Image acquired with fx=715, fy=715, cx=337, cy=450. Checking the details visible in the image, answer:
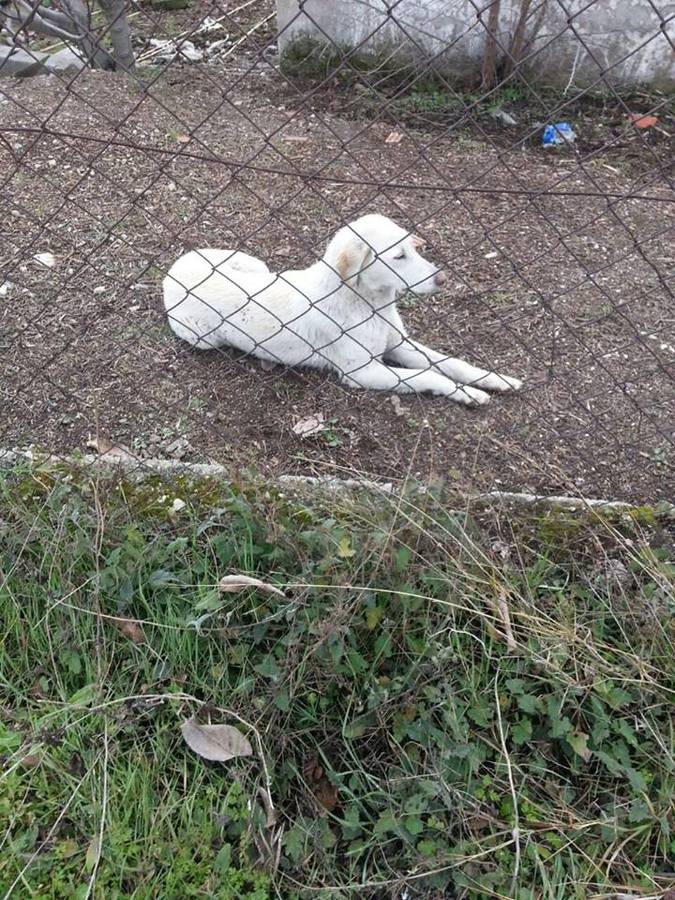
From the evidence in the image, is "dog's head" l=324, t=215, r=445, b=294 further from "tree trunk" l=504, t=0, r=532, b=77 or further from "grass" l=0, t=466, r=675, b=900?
"tree trunk" l=504, t=0, r=532, b=77

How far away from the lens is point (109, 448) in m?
2.55

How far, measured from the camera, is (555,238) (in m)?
3.57

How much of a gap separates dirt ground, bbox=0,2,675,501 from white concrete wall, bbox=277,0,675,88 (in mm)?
474

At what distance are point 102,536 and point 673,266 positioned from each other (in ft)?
9.51

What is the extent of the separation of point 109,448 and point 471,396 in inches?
53.2

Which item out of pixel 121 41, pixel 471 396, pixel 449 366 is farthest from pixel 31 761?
pixel 121 41

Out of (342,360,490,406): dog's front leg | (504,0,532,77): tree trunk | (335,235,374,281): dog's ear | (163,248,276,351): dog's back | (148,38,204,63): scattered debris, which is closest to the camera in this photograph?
(335,235,374,281): dog's ear

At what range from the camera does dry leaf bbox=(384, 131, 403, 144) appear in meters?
4.51

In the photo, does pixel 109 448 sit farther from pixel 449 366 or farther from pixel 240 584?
pixel 449 366

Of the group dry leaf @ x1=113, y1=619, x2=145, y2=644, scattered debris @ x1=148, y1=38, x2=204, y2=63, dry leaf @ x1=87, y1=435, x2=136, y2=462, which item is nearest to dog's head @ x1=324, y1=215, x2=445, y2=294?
dry leaf @ x1=87, y1=435, x2=136, y2=462

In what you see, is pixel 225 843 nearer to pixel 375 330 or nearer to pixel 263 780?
pixel 263 780

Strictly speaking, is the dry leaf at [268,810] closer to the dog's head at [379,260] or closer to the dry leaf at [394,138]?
the dog's head at [379,260]

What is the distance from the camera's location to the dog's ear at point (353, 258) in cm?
266

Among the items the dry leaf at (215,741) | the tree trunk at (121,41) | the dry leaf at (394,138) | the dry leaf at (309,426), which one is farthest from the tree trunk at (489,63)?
the dry leaf at (215,741)
